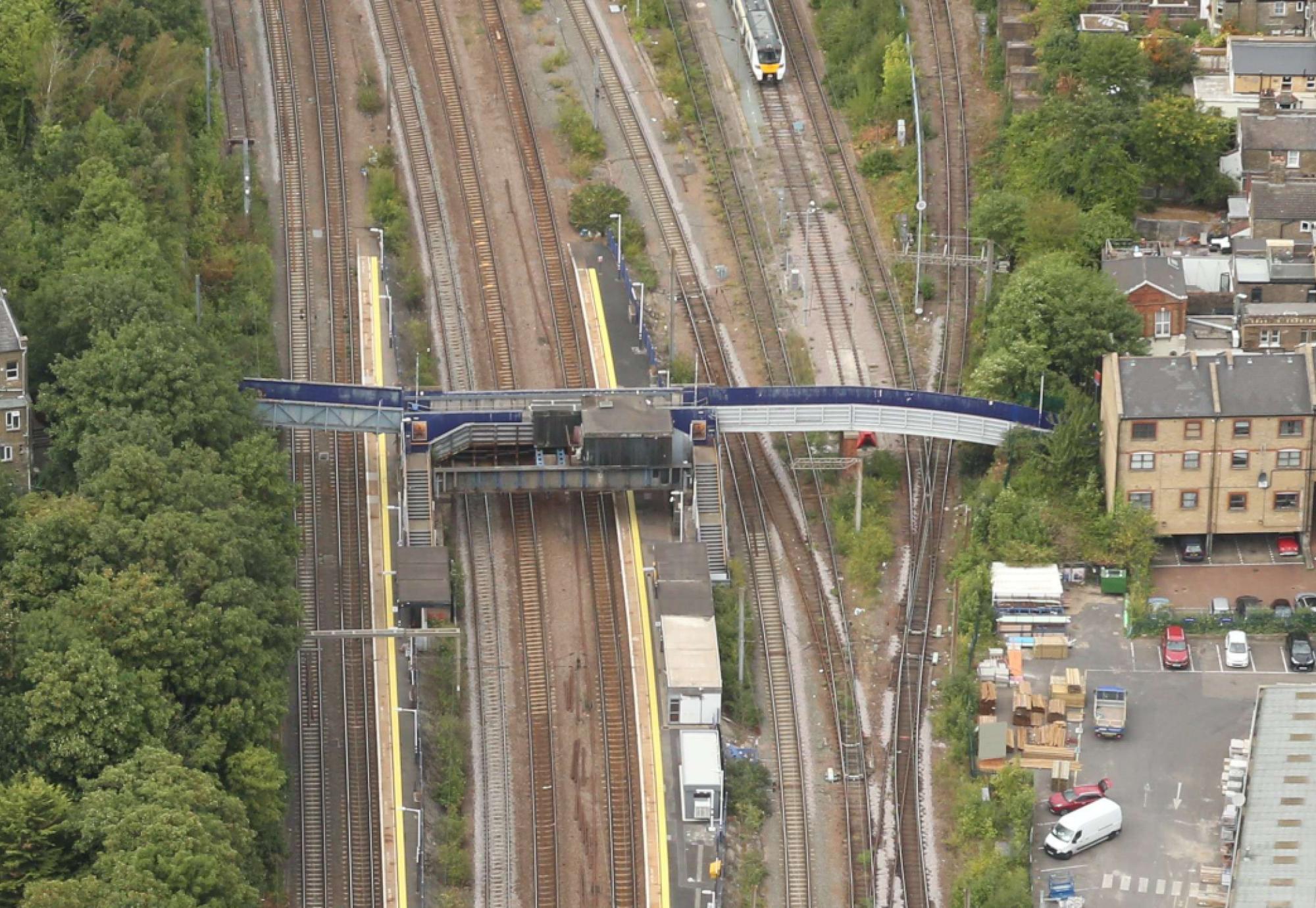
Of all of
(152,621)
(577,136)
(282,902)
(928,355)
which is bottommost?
(282,902)

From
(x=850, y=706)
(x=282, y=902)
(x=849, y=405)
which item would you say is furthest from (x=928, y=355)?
(x=282, y=902)

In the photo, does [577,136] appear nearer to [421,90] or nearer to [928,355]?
[421,90]

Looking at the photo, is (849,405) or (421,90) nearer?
(849,405)

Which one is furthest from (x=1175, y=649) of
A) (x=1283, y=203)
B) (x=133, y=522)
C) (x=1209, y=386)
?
(x=133, y=522)

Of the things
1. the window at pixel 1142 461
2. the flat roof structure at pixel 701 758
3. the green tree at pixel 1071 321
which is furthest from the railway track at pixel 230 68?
the window at pixel 1142 461

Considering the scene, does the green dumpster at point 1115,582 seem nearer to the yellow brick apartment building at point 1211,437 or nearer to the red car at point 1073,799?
the yellow brick apartment building at point 1211,437
